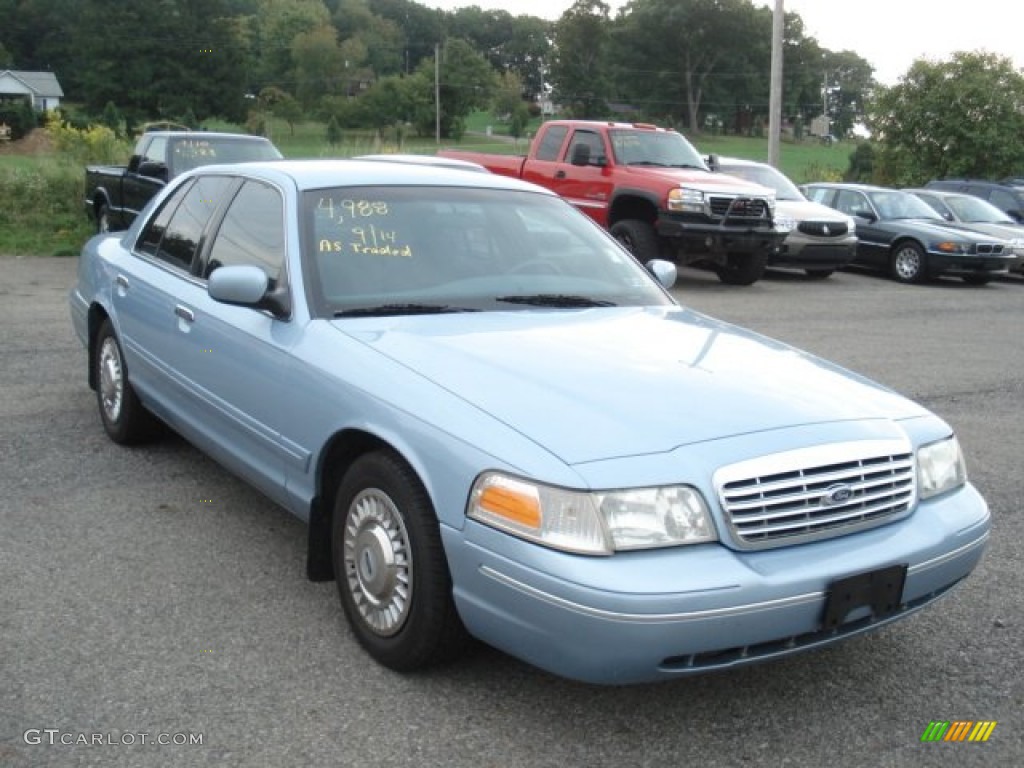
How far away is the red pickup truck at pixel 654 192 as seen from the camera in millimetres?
13898

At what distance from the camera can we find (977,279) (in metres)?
17.7

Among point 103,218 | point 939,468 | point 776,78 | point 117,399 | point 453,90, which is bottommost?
point 117,399

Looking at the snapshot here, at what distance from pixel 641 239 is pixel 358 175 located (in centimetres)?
986

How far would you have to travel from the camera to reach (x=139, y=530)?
4656 millimetres

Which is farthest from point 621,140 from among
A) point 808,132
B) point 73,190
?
point 808,132

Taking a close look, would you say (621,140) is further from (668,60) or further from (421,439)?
(668,60)

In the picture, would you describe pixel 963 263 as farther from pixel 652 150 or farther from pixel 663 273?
pixel 663 273

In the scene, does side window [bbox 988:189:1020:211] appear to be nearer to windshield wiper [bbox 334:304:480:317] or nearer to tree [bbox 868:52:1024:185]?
tree [bbox 868:52:1024:185]

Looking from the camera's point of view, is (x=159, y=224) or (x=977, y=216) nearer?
(x=159, y=224)

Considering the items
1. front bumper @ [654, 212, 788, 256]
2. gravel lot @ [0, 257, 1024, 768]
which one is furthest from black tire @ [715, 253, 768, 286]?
gravel lot @ [0, 257, 1024, 768]

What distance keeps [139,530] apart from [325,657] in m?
1.51

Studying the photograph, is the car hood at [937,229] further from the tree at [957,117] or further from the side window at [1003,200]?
the tree at [957,117]

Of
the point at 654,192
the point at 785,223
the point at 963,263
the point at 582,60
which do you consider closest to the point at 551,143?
the point at 654,192

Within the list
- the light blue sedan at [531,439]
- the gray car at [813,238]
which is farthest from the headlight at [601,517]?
the gray car at [813,238]
